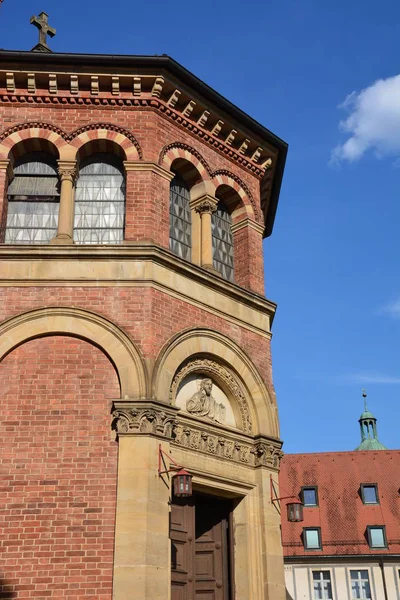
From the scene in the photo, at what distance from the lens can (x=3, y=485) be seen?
11.4m

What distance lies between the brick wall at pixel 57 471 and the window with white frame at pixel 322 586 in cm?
3180

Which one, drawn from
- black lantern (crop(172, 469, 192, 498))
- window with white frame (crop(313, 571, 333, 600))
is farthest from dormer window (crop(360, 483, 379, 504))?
black lantern (crop(172, 469, 192, 498))

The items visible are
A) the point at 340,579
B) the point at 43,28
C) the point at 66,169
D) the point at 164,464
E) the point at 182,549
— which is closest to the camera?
the point at 164,464

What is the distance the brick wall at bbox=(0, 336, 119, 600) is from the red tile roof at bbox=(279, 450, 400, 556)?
97.4ft

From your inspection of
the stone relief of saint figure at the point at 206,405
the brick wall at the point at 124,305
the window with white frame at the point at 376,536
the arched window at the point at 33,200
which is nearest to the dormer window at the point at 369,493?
the window with white frame at the point at 376,536

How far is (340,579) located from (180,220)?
1208 inches

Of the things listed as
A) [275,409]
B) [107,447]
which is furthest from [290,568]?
[107,447]

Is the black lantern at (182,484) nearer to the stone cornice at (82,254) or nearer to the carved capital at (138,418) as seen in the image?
the carved capital at (138,418)

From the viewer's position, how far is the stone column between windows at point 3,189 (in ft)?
45.6

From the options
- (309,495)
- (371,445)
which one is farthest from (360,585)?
(371,445)

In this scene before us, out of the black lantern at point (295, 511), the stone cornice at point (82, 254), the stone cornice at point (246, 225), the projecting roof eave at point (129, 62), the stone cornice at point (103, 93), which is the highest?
the projecting roof eave at point (129, 62)

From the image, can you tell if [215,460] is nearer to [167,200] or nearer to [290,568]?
[167,200]

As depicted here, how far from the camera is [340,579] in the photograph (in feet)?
130

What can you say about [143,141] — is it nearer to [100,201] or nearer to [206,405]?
[100,201]
